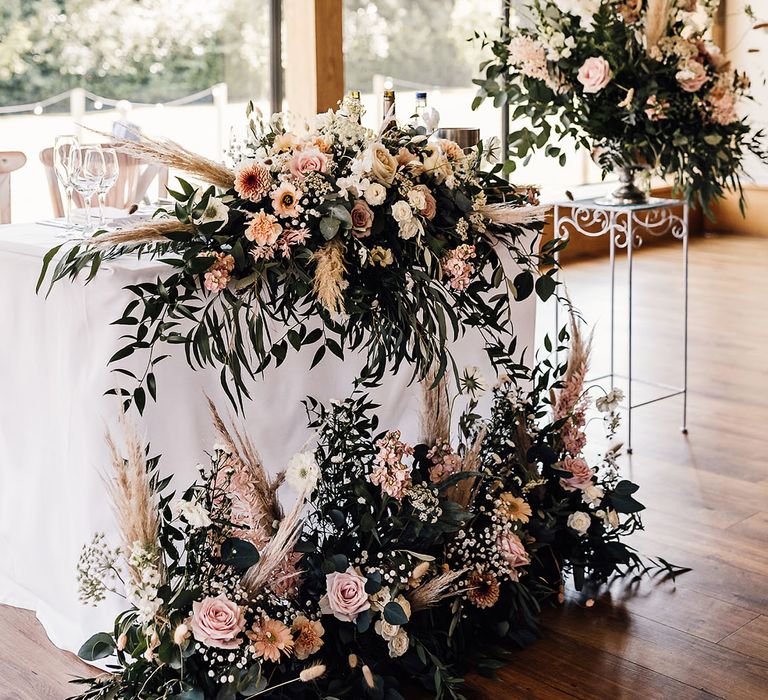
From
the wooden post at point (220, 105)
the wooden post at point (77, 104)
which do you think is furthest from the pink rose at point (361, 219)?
the wooden post at point (220, 105)

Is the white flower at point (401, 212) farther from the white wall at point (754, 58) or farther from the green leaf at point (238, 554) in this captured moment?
the white wall at point (754, 58)

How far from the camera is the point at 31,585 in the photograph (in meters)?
2.56

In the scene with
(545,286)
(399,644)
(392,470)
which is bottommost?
(399,644)

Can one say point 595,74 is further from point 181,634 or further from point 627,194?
point 181,634

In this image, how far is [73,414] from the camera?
223 centimetres

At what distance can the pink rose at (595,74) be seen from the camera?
3373mm

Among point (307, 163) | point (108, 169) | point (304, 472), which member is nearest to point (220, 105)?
point (108, 169)

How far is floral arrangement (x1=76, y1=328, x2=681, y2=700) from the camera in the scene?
2.02 metres

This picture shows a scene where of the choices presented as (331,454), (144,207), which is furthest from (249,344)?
(144,207)

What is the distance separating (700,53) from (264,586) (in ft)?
7.54

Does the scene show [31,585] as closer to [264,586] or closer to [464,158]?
[264,586]

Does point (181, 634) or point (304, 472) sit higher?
point (304, 472)

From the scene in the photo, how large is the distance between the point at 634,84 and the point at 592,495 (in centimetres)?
147

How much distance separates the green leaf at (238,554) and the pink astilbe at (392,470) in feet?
0.98
